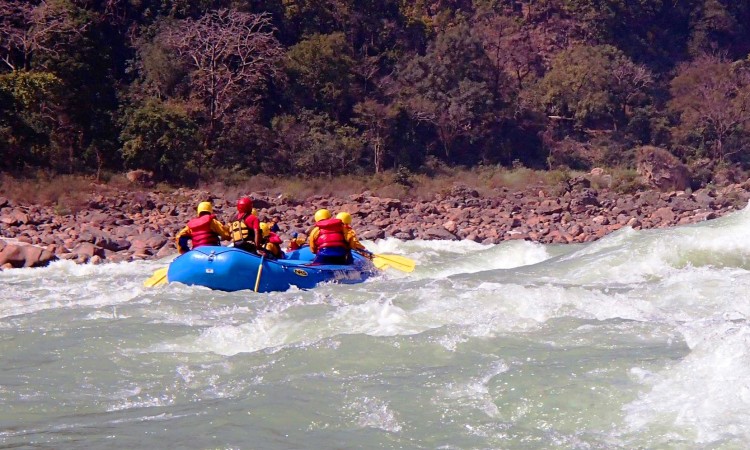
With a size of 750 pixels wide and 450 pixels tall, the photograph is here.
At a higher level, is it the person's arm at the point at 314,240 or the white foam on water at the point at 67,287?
the person's arm at the point at 314,240

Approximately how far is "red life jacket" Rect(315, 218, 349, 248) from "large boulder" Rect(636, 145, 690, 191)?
19.8 metres

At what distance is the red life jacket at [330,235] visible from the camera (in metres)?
10.9

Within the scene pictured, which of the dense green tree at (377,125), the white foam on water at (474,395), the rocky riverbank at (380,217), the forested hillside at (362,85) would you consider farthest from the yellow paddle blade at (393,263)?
the dense green tree at (377,125)

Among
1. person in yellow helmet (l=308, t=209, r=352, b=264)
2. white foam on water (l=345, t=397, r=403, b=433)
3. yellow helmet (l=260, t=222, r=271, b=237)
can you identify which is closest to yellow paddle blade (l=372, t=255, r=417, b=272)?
person in yellow helmet (l=308, t=209, r=352, b=264)

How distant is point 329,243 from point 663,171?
68.4 feet

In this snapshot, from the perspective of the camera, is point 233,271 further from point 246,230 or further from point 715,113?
point 715,113

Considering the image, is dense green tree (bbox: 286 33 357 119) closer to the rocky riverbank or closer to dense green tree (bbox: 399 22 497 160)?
dense green tree (bbox: 399 22 497 160)

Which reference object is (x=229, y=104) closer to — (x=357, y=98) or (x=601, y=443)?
(x=357, y=98)

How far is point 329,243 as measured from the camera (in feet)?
35.6

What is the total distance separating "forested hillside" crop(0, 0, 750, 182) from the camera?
2364 centimetres

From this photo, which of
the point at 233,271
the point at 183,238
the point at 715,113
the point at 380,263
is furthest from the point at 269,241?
the point at 715,113

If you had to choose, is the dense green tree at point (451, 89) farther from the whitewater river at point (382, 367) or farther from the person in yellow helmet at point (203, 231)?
the whitewater river at point (382, 367)

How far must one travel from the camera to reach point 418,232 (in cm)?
1789

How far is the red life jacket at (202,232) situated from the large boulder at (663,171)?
2096cm
